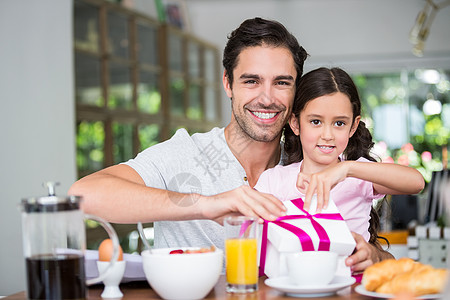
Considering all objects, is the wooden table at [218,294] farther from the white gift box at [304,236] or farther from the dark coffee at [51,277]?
the dark coffee at [51,277]

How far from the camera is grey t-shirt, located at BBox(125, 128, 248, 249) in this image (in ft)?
6.01

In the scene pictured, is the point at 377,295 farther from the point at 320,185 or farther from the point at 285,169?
the point at 285,169

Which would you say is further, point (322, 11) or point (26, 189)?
point (322, 11)

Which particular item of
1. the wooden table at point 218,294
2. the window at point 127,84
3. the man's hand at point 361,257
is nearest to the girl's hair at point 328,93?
the man's hand at point 361,257

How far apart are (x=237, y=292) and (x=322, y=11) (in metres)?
A: 5.89

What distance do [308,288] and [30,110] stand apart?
2.77m

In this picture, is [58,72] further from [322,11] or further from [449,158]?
[449,158]

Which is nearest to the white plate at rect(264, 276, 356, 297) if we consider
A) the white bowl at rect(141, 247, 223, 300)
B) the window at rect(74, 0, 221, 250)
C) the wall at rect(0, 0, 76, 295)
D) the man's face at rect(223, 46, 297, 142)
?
the white bowl at rect(141, 247, 223, 300)

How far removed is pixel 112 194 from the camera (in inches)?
58.9

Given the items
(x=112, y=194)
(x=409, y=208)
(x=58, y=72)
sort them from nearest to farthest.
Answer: (x=112, y=194), (x=58, y=72), (x=409, y=208)

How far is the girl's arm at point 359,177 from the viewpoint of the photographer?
4.26 feet

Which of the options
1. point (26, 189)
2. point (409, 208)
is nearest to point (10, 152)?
point (26, 189)

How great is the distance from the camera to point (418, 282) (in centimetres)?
101

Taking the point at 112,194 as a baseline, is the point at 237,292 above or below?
below
